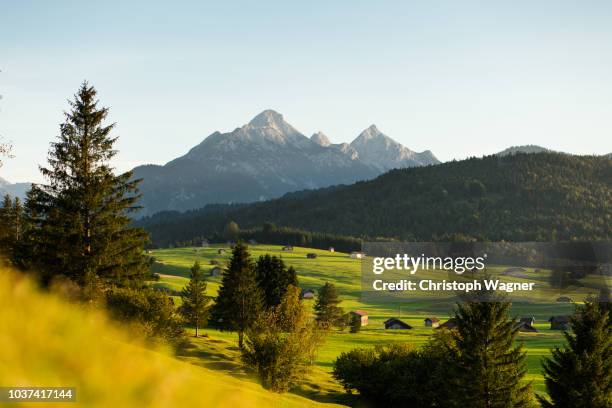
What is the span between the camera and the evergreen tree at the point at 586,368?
40.3 m

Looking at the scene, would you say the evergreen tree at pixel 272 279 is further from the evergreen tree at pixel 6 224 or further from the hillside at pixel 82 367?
the hillside at pixel 82 367

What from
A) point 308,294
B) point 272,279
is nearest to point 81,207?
point 272,279

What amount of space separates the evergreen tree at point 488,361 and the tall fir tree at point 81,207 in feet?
95.2

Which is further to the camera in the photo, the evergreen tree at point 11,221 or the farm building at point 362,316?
the farm building at point 362,316

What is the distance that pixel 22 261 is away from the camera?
44750 mm

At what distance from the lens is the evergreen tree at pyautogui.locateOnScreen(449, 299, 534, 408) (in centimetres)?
4297

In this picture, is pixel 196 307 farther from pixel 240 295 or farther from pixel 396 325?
pixel 396 325

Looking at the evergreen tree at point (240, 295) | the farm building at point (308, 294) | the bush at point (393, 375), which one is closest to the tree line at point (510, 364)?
the bush at point (393, 375)

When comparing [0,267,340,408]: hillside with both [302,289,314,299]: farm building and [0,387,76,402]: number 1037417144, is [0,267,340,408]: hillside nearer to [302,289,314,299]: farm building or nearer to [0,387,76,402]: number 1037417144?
[0,387,76,402]: number 1037417144

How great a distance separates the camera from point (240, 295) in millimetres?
77000

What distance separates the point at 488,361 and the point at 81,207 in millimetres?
34769

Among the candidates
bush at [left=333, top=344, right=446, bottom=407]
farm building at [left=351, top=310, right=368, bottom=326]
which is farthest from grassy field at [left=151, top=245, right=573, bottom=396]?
bush at [left=333, top=344, right=446, bottom=407]

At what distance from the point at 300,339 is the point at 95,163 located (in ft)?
85.8

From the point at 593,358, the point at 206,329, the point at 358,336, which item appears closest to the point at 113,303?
the point at 593,358
